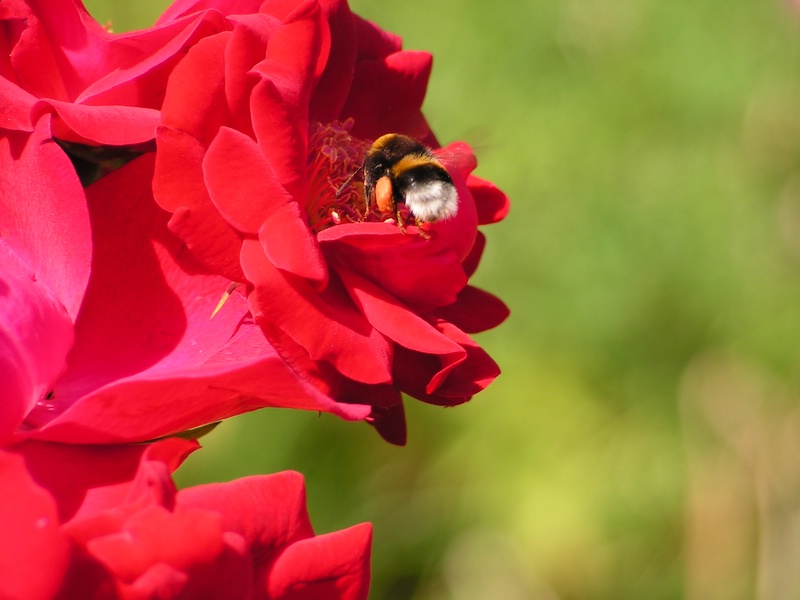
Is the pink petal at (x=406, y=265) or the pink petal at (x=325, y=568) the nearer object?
the pink petal at (x=325, y=568)

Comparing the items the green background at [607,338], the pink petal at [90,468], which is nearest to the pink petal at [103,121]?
the pink petal at [90,468]

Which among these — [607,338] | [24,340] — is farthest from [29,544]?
[607,338]

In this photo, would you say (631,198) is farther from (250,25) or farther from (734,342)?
(250,25)

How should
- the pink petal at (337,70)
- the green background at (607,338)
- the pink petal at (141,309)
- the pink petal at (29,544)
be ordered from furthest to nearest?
the green background at (607,338), the pink petal at (337,70), the pink petal at (141,309), the pink petal at (29,544)

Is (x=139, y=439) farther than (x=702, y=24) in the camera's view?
No

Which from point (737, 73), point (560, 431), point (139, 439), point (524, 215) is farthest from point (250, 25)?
point (737, 73)

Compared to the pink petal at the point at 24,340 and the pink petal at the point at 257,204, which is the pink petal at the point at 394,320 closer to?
the pink petal at the point at 257,204
